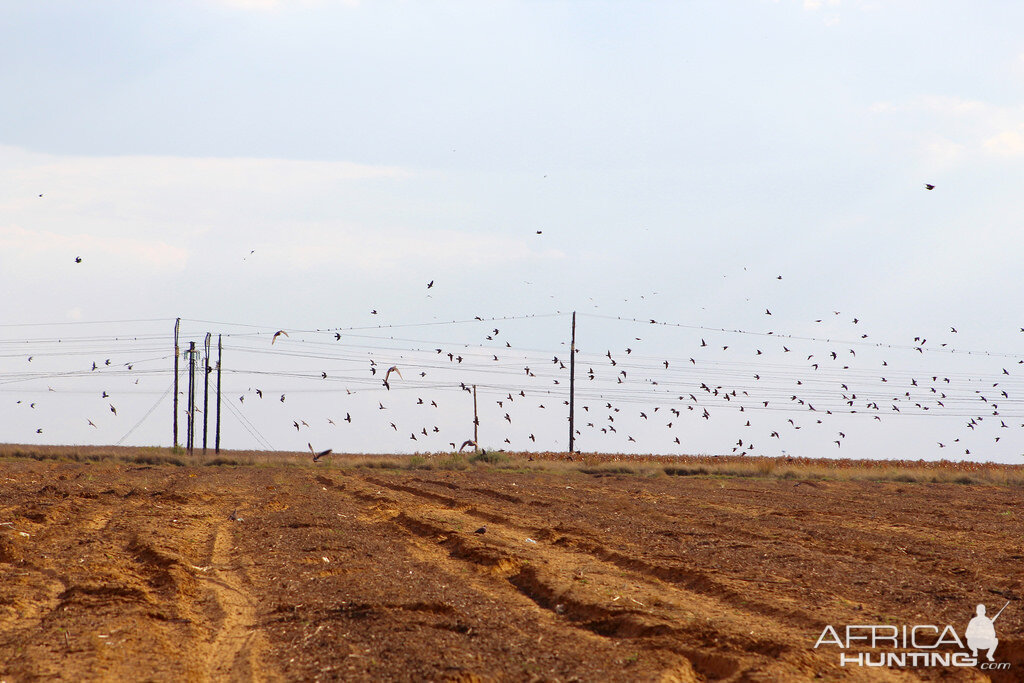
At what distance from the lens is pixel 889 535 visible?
723 inches

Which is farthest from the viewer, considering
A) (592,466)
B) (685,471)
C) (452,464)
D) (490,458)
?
(490,458)

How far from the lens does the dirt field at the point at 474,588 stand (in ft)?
27.8

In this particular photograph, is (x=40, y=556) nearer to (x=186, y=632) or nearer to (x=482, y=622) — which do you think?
(x=186, y=632)

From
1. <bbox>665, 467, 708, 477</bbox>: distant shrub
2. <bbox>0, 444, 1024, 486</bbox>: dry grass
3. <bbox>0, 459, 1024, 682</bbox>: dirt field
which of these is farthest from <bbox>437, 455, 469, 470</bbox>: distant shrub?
<bbox>0, 459, 1024, 682</bbox>: dirt field

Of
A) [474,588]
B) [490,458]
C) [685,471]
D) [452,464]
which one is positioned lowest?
[685,471]

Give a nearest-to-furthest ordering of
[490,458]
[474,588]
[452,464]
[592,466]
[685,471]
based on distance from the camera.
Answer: [474,588], [685,471], [592,466], [452,464], [490,458]

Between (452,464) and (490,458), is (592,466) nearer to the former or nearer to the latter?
(490,458)

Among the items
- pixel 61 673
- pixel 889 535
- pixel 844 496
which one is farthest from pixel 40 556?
pixel 844 496

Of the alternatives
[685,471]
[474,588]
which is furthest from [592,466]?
[474,588]

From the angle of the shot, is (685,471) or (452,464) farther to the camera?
(452,464)

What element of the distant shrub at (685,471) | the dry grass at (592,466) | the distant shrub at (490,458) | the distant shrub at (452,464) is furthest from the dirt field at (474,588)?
the distant shrub at (490,458)

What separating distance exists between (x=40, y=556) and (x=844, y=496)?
24943mm

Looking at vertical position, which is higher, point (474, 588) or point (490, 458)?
point (474, 588)

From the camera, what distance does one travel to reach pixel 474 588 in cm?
1217
